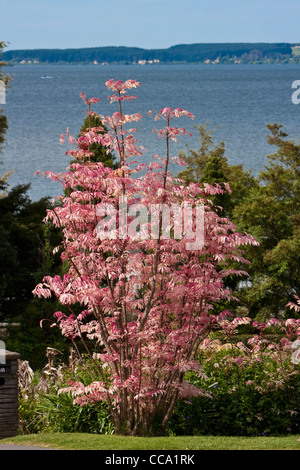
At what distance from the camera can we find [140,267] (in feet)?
25.3

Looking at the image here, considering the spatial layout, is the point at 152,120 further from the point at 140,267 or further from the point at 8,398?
the point at 140,267

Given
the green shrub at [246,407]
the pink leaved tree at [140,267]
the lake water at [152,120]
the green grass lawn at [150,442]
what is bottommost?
the lake water at [152,120]

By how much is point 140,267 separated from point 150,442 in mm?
1782

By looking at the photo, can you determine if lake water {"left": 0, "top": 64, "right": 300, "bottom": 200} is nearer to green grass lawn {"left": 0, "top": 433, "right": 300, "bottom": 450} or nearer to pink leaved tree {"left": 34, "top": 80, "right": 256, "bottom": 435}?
pink leaved tree {"left": 34, "top": 80, "right": 256, "bottom": 435}

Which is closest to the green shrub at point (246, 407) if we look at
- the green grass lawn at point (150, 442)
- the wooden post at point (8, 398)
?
the green grass lawn at point (150, 442)

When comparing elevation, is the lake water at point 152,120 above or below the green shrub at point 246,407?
below

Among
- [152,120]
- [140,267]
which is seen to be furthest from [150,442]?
[152,120]

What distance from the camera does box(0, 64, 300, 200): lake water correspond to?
76000mm

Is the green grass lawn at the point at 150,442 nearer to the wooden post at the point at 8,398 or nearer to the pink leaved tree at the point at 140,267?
the pink leaved tree at the point at 140,267

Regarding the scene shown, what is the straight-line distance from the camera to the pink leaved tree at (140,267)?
7.70 m

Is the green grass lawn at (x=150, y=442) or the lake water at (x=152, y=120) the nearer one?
the green grass lawn at (x=150, y=442)

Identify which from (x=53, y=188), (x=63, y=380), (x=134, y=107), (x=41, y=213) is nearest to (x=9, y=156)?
(x=53, y=188)

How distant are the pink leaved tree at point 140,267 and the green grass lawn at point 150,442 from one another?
0.47 meters
